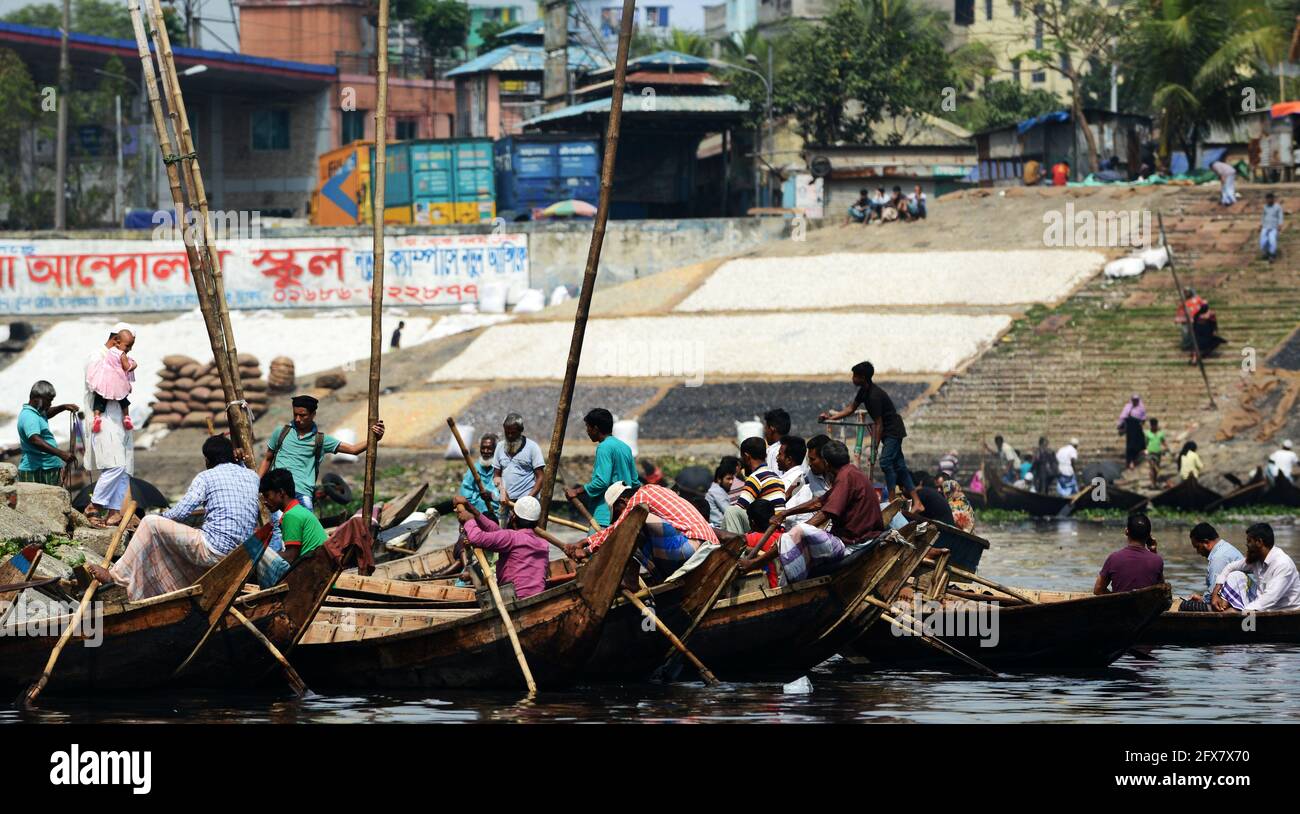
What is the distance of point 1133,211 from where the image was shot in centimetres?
4534

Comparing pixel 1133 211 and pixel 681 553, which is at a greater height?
pixel 1133 211

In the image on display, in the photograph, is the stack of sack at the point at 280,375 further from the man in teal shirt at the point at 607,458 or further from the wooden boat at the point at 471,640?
the wooden boat at the point at 471,640

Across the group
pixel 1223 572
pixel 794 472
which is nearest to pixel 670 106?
pixel 794 472

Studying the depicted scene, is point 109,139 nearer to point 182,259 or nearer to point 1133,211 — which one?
point 182,259

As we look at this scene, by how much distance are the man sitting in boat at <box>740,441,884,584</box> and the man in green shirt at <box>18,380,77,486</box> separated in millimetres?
7323

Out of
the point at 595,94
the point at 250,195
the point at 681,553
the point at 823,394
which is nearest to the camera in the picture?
the point at 681,553

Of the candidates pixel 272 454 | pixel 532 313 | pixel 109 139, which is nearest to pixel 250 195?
pixel 109 139

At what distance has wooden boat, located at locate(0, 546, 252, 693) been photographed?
14.4m

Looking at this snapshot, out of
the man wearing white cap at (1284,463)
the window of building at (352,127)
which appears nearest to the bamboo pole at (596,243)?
the man wearing white cap at (1284,463)

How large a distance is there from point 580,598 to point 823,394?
22.5m

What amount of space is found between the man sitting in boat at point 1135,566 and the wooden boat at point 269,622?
6.40m

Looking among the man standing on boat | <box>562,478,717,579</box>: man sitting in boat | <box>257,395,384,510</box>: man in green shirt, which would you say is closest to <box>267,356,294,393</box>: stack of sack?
the man standing on boat
